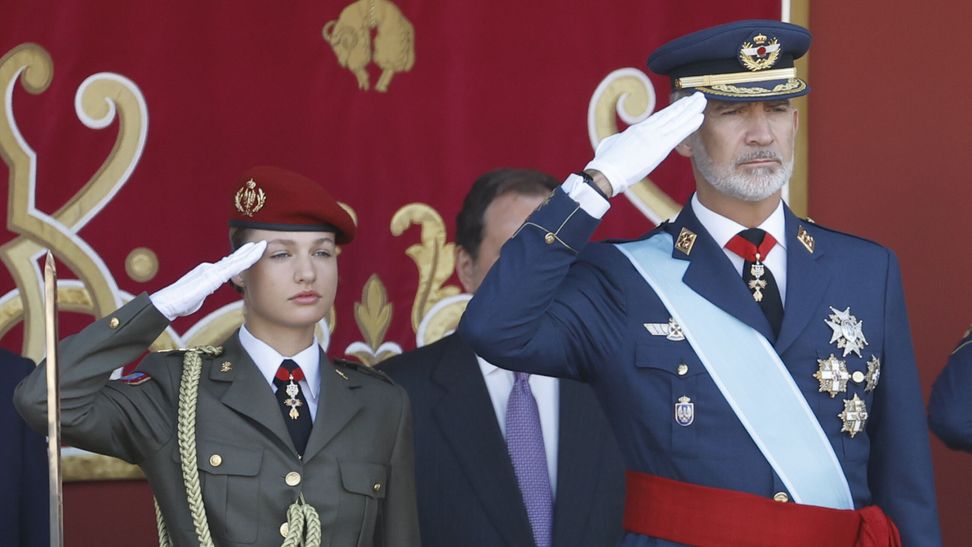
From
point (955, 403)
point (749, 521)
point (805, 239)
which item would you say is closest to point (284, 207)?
point (805, 239)

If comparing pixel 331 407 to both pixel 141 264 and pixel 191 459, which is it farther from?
pixel 141 264

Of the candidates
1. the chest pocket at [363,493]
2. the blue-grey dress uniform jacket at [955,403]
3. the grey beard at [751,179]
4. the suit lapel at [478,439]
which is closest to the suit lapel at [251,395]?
the chest pocket at [363,493]

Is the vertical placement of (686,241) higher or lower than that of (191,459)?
higher

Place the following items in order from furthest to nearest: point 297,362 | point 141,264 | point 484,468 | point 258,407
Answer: point 141,264 < point 484,468 < point 297,362 < point 258,407

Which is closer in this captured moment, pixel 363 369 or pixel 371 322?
pixel 363 369

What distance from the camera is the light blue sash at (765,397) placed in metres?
2.92

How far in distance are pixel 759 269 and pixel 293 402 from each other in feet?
3.20

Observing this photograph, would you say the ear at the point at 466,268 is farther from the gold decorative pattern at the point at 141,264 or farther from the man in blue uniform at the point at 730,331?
the man in blue uniform at the point at 730,331

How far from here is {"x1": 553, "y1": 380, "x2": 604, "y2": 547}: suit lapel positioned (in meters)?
3.63

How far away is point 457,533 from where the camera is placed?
3.71 m

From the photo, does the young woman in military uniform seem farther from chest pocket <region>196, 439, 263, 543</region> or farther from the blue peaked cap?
the blue peaked cap

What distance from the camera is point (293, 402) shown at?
3404mm

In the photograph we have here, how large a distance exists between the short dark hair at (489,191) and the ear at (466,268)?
14 millimetres

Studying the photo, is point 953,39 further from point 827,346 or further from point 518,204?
point 827,346
